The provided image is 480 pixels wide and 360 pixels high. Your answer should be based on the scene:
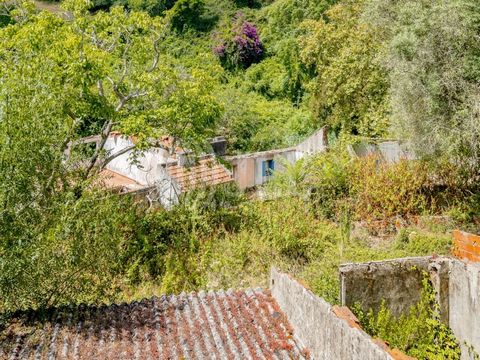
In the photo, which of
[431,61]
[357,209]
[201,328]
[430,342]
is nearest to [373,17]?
[431,61]

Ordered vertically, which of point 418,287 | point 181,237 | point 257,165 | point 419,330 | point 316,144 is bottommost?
point 419,330

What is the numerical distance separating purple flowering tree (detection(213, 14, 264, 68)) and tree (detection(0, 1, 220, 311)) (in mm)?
26360

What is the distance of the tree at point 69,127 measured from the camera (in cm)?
848

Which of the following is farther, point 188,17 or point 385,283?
point 188,17

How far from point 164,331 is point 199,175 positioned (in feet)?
34.1

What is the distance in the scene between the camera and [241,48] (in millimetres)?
41844

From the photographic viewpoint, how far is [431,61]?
14.2m

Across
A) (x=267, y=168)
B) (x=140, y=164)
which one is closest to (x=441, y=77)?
(x=267, y=168)

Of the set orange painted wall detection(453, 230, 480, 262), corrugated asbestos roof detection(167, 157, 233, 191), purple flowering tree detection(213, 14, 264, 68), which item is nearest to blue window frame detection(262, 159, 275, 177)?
corrugated asbestos roof detection(167, 157, 233, 191)

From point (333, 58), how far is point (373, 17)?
5.54 meters

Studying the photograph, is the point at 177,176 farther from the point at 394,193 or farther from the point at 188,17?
the point at 188,17

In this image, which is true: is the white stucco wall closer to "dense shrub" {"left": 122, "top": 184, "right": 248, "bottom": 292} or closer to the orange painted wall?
"dense shrub" {"left": 122, "top": 184, "right": 248, "bottom": 292}

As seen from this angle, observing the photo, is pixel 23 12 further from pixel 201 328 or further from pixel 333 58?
pixel 333 58

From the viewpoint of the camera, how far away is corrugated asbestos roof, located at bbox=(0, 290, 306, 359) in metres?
7.50
